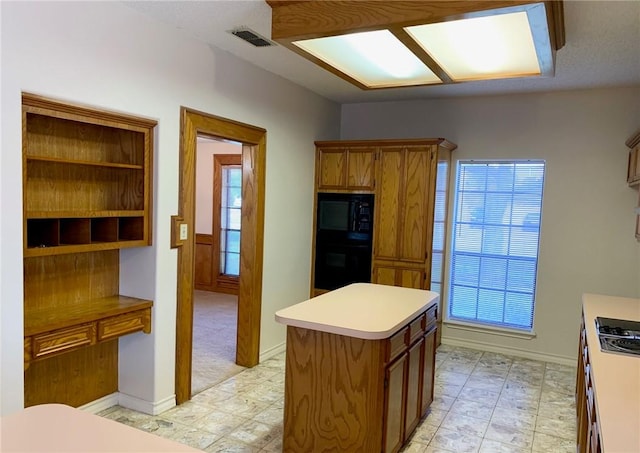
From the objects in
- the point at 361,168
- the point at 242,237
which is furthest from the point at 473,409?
the point at 361,168

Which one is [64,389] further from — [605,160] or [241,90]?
[605,160]

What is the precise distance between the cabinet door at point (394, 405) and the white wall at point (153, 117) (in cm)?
163

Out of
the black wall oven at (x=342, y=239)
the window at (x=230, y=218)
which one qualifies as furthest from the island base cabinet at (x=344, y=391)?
the window at (x=230, y=218)

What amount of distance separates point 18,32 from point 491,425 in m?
3.66

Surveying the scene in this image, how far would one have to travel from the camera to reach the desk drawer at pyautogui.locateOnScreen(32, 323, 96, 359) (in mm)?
2521

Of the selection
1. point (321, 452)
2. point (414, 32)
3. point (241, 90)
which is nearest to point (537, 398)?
point (321, 452)

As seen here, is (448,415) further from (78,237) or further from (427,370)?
(78,237)

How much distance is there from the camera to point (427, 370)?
10.6 feet

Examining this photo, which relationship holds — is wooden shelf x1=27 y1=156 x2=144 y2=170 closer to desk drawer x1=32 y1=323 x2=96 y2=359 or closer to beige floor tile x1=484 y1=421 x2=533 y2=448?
desk drawer x1=32 y1=323 x2=96 y2=359

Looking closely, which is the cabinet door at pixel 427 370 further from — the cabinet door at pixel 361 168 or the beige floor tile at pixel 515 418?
the cabinet door at pixel 361 168

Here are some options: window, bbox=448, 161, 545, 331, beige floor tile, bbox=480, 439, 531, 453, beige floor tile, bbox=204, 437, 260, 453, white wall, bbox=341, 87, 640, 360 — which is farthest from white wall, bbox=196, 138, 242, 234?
beige floor tile, bbox=480, 439, 531, 453

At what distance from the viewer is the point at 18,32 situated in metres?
2.31

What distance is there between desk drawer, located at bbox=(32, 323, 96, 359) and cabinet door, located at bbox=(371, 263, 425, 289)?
2.74 metres

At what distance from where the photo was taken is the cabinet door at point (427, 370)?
10.2ft
